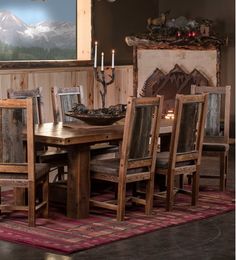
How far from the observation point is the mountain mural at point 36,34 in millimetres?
7941

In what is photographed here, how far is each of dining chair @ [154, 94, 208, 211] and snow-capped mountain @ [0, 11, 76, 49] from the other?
2.93 metres

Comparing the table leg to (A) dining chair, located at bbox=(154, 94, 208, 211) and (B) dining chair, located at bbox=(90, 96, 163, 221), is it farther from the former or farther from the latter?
(A) dining chair, located at bbox=(154, 94, 208, 211)

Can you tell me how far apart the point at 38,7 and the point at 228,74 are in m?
2.71

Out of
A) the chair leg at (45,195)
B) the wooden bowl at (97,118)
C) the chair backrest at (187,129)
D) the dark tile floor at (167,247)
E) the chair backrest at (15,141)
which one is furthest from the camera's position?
the wooden bowl at (97,118)

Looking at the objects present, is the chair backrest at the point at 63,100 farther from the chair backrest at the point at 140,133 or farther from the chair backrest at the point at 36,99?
the chair backrest at the point at 140,133

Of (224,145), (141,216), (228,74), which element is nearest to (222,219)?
(141,216)

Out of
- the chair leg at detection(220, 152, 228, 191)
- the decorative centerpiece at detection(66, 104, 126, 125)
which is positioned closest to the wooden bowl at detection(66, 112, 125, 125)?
the decorative centerpiece at detection(66, 104, 126, 125)

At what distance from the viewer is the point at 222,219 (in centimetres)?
544

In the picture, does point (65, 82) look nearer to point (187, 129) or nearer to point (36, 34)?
point (36, 34)

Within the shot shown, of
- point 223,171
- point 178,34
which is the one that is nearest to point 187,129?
point 223,171

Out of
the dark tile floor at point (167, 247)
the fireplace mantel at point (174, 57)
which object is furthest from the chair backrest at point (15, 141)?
the fireplace mantel at point (174, 57)

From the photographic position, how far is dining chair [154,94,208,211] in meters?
5.53

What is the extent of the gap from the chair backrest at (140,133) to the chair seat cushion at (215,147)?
1149mm

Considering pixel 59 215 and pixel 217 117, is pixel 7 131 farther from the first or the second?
pixel 217 117
